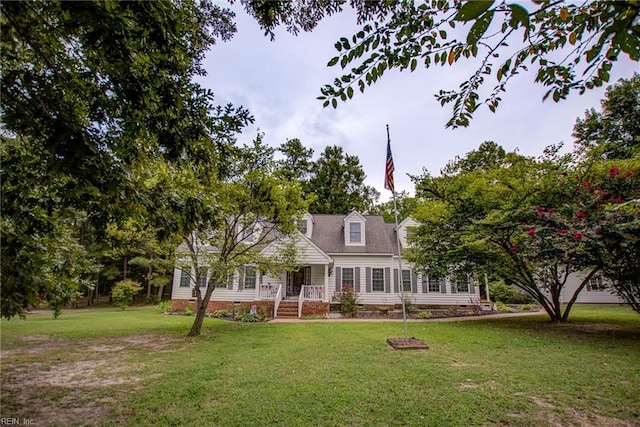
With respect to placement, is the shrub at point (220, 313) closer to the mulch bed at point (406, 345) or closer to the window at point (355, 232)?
the window at point (355, 232)

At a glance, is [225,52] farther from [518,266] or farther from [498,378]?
[518,266]

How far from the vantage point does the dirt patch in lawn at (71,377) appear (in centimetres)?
362

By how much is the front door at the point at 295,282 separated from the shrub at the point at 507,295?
42.3 ft

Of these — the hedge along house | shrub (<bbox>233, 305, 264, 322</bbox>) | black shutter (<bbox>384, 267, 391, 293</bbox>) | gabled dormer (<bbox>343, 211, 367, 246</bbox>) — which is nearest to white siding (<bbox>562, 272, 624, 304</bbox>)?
the hedge along house

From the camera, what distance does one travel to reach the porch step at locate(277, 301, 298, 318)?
47.4 feet

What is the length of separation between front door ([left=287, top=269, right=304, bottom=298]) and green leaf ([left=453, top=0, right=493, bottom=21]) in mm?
17274

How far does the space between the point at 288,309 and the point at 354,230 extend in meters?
6.54

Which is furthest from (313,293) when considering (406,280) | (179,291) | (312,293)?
(179,291)

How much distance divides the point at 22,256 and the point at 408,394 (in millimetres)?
4579

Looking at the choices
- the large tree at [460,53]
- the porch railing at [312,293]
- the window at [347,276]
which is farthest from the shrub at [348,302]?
the large tree at [460,53]

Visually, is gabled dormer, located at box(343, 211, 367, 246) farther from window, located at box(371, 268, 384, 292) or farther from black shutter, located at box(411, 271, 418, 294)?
black shutter, located at box(411, 271, 418, 294)

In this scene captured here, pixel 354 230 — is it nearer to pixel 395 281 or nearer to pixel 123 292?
pixel 395 281

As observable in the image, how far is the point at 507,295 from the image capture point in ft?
65.5

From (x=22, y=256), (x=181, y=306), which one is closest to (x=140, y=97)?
(x=22, y=256)
